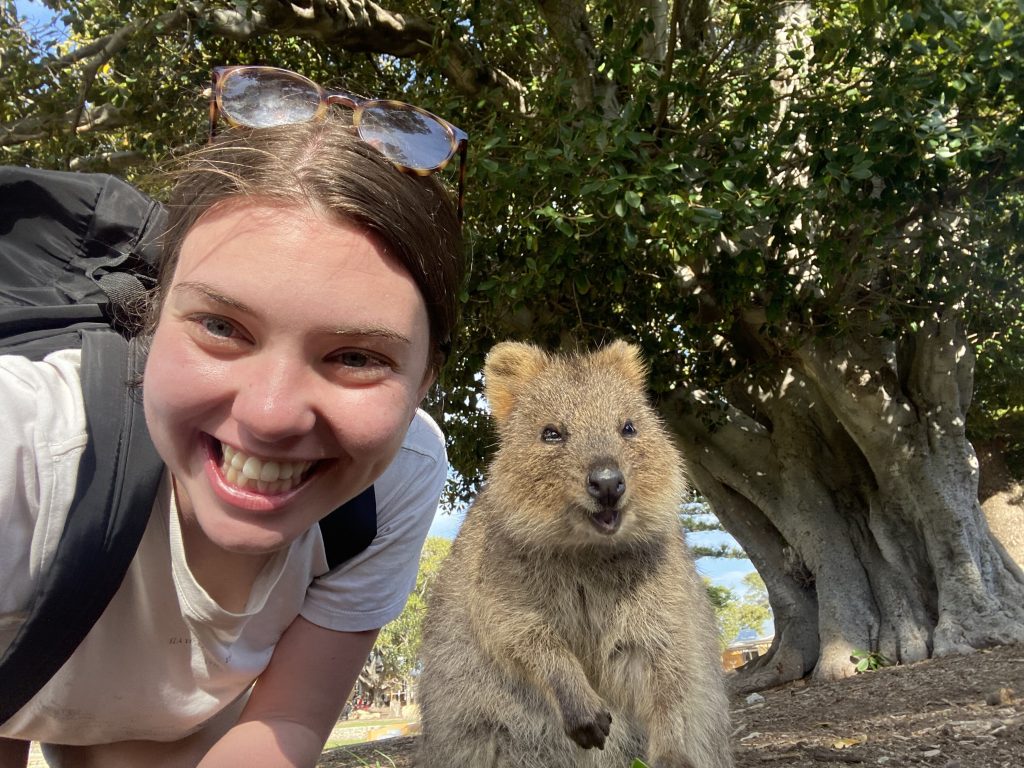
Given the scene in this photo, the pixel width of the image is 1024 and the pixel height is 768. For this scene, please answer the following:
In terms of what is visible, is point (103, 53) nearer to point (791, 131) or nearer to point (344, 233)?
point (791, 131)

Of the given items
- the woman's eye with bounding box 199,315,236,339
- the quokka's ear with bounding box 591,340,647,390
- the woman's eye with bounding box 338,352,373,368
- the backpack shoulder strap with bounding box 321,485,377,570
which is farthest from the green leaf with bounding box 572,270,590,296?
the woman's eye with bounding box 199,315,236,339

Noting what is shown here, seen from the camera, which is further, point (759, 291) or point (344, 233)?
point (759, 291)

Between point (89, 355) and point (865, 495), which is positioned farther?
point (865, 495)

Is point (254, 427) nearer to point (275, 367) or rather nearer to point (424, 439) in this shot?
point (275, 367)

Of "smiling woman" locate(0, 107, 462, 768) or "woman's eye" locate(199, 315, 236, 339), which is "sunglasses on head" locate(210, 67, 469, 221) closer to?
"smiling woman" locate(0, 107, 462, 768)

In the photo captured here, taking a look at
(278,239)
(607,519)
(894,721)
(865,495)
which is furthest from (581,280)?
(278,239)

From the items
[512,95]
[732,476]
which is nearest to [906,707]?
[732,476]

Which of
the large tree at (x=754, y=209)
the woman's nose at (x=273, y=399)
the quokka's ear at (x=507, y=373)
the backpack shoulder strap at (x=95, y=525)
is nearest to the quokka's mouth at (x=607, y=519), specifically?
the quokka's ear at (x=507, y=373)
